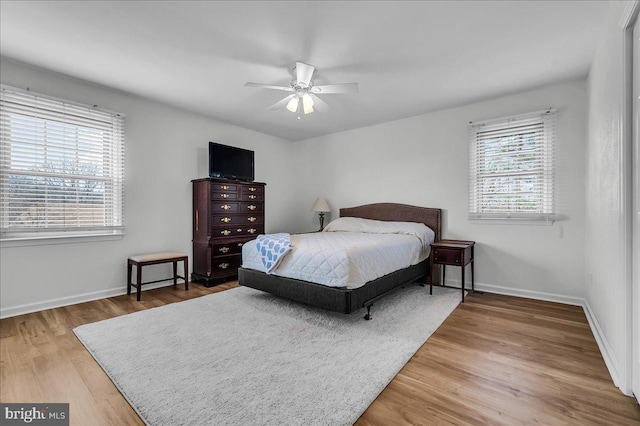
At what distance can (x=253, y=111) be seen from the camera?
4.28m

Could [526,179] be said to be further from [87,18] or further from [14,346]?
[14,346]

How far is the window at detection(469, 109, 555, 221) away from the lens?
3.48 meters

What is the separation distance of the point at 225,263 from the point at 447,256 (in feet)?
10.0

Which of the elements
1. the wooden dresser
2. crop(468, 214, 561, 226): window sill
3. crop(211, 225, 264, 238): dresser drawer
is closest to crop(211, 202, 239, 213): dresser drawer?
the wooden dresser

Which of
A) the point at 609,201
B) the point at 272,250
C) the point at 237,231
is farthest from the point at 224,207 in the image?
the point at 609,201

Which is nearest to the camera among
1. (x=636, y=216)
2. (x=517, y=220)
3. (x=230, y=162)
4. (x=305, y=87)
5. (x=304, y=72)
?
(x=636, y=216)

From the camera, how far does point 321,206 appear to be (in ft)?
17.5

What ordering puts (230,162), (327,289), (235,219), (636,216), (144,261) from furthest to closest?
(230,162) → (235,219) → (144,261) → (327,289) → (636,216)

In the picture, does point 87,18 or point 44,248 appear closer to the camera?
point 87,18

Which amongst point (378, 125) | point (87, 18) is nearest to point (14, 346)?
point (87, 18)

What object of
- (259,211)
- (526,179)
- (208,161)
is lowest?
(259,211)

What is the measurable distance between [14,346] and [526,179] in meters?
5.26

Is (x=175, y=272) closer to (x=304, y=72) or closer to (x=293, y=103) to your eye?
(x=293, y=103)

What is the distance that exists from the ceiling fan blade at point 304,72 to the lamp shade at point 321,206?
2.65 meters
